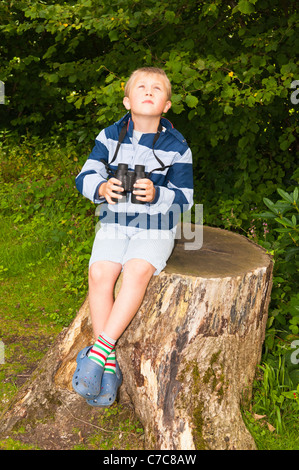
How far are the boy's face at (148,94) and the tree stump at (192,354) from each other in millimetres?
902

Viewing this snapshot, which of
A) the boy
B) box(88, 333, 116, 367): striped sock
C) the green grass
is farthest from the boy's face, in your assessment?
the green grass

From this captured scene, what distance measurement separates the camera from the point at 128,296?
2717 mm

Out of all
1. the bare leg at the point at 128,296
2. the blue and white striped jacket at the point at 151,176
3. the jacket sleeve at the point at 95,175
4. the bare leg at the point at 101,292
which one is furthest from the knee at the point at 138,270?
the jacket sleeve at the point at 95,175

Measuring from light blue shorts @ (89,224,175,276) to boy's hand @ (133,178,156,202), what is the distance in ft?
0.83

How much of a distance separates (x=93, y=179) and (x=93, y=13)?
2.25 m

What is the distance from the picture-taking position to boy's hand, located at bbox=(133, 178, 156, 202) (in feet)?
9.11

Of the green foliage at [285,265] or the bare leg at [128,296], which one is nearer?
the bare leg at [128,296]

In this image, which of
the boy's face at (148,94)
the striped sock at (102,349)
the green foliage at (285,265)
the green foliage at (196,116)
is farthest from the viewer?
the green foliage at (196,116)

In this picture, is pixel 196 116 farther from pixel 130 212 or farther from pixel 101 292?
pixel 101 292

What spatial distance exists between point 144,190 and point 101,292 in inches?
24.3

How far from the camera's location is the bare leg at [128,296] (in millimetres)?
2703

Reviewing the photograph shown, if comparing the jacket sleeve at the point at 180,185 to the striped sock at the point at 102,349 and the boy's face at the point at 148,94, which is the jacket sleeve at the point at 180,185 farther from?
the striped sock at the point at 102,349

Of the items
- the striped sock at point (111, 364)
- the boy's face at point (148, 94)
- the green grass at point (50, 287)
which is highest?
the boy's face at point (148, 94)

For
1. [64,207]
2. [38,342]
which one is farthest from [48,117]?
[38,342]
